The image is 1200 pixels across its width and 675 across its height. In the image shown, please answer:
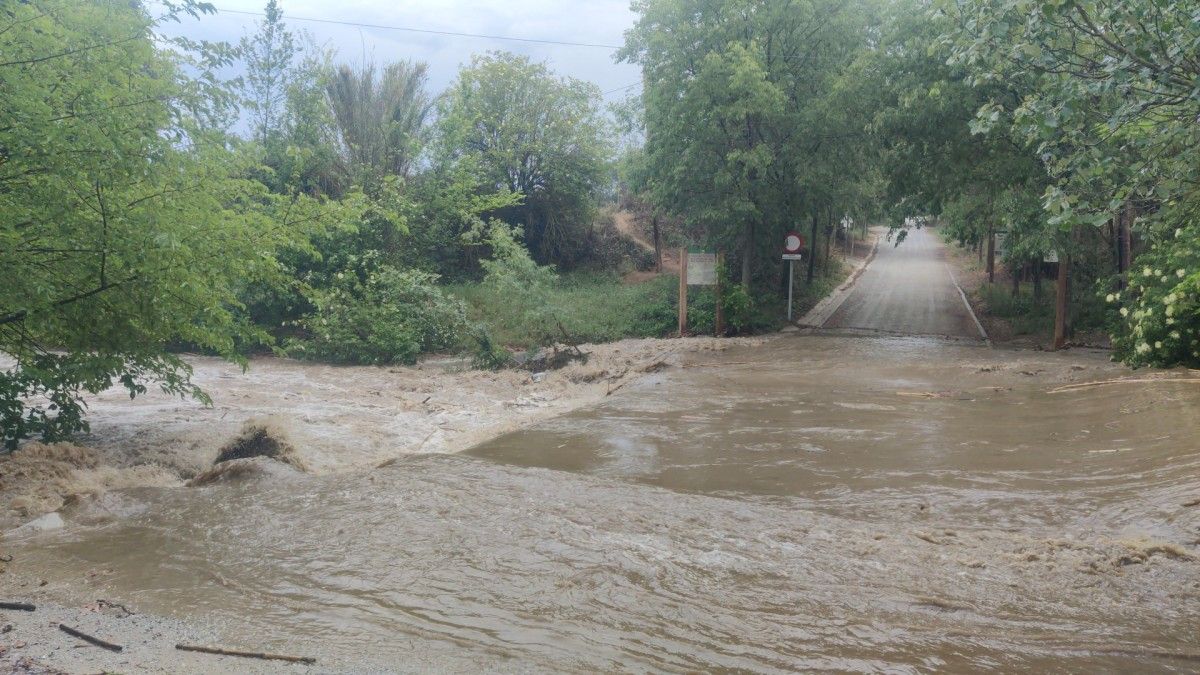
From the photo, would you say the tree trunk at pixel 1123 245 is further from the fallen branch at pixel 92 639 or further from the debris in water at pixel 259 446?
the fallen branch at pixel 92 639

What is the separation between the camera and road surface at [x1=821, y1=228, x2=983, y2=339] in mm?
24844

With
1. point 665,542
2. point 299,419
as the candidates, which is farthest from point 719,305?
point 665,542

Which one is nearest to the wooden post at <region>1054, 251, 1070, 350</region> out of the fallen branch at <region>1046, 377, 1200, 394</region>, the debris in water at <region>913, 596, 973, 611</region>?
the fallen branch at <region>1046, 377, 1200, 394</region>

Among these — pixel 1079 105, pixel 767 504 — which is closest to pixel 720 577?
pixel 767 504

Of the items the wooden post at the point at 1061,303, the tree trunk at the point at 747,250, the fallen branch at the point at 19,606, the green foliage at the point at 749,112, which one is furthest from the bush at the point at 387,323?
the fallen branch at the point at 19,606

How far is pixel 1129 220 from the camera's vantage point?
20156mm

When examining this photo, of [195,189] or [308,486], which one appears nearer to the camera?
[308,486]

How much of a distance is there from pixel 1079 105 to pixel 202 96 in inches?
310

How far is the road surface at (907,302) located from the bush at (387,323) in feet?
38.1

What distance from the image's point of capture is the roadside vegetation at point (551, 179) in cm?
600

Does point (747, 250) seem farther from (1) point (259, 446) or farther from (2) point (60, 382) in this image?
(2) point (60, 382)

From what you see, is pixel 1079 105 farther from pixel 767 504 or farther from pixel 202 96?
pixel 202 96

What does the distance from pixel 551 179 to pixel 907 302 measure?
44.8 ft

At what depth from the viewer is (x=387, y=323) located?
19.6 m
